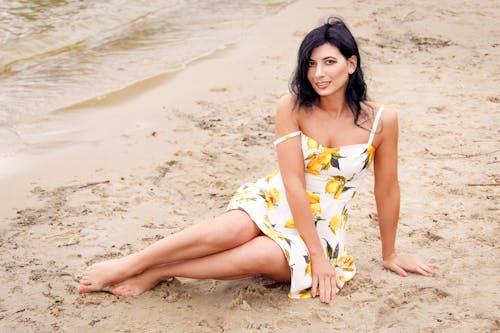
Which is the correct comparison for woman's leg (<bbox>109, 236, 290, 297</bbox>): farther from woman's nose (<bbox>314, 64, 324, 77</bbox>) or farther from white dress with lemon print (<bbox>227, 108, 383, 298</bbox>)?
woman's nose (<bbox>314, 64, 324, 77</bbox>)

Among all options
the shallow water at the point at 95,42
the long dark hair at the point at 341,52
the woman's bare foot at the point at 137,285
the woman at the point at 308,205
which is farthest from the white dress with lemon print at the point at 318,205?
the shallow water at the point at 95,42

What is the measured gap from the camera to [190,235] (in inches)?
113

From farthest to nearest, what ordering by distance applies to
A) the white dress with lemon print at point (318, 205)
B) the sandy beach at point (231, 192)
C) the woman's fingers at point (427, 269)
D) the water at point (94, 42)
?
the water at point (94, 42) → the woman's fingers at point (427, 269) → the white dress with lemon print at point (318, 205) → the sandy beach at point (231, 192)

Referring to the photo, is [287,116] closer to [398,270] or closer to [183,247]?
[183,247]

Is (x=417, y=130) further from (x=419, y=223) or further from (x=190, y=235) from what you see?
(x=190, y=235)

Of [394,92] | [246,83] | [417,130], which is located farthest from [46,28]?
[417,130]

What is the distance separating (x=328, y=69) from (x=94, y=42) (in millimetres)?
6037

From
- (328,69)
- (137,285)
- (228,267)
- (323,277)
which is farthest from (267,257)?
(328,69)

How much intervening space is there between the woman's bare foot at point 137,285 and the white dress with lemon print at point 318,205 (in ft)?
1.56

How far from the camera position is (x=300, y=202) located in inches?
114

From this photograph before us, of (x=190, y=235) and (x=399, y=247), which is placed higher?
(x=190, y=235)

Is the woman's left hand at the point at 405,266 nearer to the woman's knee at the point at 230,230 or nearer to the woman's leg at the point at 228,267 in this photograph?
the woman's leg at the point at 228,267

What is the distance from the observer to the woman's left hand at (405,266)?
3.08m

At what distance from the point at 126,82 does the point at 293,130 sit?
3784mm
